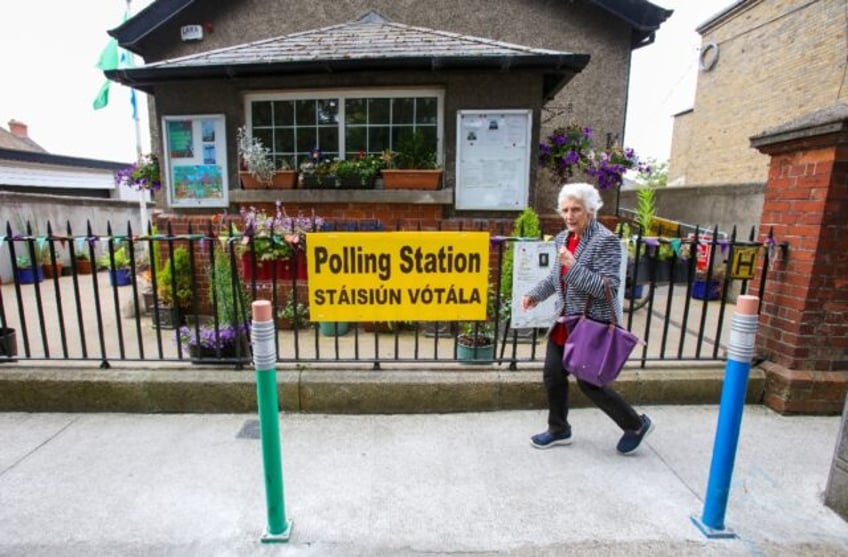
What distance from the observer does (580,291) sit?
2668 millimetres

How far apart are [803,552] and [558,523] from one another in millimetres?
1098

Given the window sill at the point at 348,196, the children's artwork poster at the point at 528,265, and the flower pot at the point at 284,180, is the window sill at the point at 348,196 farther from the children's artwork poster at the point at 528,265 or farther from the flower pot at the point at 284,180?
the children's artwork poster at the point at 528,265

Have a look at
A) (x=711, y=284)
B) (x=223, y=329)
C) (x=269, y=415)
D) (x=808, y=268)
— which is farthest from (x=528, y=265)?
(x=711, y=284)

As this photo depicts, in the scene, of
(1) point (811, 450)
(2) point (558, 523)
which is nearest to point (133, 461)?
(2) point (558, 523)

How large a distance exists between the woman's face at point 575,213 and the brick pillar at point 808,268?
1797mm

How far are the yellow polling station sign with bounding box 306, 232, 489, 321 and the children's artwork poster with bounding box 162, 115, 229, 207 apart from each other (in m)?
3.12

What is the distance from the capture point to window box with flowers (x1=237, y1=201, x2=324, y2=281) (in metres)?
3.58

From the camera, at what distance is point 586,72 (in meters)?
6.70

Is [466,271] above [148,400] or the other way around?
above

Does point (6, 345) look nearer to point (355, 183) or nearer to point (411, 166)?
point (355, 183)

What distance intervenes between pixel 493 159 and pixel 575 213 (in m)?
3.05

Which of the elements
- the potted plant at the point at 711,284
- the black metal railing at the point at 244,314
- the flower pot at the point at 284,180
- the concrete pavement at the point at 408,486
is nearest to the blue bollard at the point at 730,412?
the concrete pavement at the point at 408,486

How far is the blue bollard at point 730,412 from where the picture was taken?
6.70 ft

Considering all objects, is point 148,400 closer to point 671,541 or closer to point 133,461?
point 133,461
